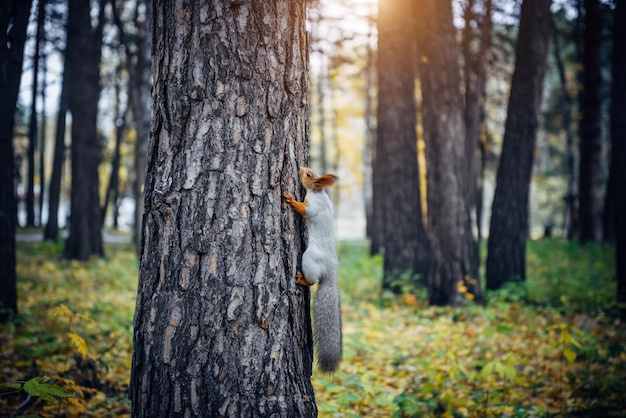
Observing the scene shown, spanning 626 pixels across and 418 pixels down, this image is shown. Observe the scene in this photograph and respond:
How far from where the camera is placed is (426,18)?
845 centimetres

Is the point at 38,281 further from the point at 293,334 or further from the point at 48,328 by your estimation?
Answer: the point at 293,334

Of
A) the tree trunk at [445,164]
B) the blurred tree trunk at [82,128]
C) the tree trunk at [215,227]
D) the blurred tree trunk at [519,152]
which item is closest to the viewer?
the tree trunk at [215,227]

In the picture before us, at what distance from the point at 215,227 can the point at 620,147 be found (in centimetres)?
887

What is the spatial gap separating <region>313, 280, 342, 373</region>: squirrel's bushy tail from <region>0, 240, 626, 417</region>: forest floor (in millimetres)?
951

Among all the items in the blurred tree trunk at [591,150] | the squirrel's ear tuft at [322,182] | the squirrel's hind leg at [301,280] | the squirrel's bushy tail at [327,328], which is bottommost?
the squirrel's bushy tail at [327,328]

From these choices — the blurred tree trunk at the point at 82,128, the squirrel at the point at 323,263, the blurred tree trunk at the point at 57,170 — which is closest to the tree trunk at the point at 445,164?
the squirrel at the point at 323,263

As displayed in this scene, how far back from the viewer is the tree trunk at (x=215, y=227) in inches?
99.3

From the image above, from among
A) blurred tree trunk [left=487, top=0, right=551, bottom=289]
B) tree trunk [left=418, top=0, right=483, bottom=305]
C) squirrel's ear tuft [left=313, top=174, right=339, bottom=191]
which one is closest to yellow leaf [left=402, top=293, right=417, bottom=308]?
tree trunk [left=418, top=0, right=483, bottom=305]

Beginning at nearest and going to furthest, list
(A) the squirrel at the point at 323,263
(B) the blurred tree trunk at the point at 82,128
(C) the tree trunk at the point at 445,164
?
(A) the squirrel at the point at 323,263, (C) the tree trunk at the point at 445,164, (B) the blurred tree trunk at the point at 82,128

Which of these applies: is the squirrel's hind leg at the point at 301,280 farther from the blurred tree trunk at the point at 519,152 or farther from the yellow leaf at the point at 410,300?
the blurred tree trunk at the point at 519,152

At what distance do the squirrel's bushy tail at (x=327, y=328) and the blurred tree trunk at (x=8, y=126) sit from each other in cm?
527

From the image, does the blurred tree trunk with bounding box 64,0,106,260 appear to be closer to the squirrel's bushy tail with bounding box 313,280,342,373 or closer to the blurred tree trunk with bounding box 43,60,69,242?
the blurred tree trunk with bounding box 43,60,69,242

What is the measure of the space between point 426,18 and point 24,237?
1794cm

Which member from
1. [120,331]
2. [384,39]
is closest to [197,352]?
[120,331]
